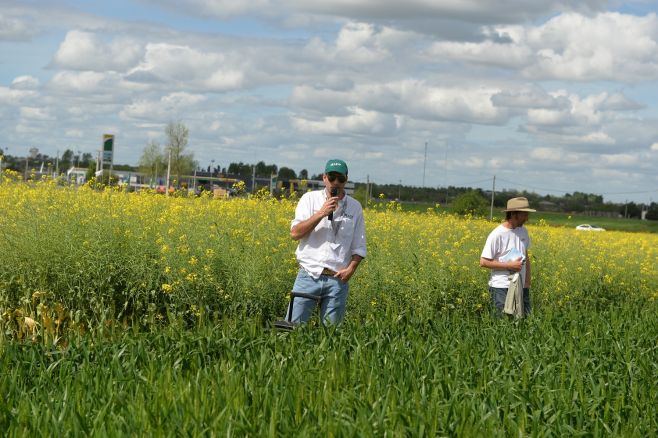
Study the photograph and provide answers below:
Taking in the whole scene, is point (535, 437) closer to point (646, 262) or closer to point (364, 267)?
point (364, 267)

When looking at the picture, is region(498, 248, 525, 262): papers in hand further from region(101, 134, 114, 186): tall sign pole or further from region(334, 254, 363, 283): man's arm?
region(101, 134, 114, 186): tall sign pole

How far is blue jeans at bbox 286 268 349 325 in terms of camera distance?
656cm

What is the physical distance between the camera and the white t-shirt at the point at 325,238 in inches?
258

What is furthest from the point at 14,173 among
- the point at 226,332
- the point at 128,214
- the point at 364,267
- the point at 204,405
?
the point at 204,405

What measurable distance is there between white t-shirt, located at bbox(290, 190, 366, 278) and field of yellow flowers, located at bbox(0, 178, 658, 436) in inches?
18.4

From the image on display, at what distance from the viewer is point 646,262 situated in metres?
16.4

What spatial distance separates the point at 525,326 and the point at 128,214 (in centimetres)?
495

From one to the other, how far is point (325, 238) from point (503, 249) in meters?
2.33

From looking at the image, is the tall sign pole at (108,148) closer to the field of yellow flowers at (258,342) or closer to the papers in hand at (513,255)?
the field of yellow flowers at (258,342)

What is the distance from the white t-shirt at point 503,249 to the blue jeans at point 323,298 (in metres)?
2.11

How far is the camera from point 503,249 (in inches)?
327

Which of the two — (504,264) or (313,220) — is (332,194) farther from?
(504,264)

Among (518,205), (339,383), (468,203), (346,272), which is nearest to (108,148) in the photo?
(518,205)

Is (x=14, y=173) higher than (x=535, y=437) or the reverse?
higher
